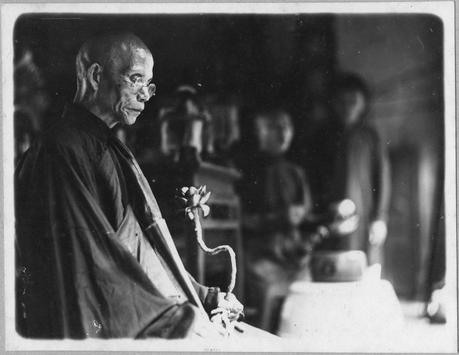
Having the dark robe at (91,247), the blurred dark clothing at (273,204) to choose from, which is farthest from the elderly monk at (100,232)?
the blurred dark clothing at (273,204)

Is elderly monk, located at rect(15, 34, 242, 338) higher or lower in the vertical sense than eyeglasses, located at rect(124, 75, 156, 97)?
lower

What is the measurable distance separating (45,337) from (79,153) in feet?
1.09

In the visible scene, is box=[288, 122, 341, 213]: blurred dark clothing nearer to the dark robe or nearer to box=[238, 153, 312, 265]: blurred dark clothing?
box=[238, 153, 312, 265]: blurred dark clothing

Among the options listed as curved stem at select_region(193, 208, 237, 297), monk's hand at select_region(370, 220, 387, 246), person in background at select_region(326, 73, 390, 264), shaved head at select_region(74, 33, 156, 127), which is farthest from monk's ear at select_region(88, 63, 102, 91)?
monk's hand at select_region(370, 220, 387, 246)

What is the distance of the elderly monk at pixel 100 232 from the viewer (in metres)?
0.99

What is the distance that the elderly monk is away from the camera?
990mm

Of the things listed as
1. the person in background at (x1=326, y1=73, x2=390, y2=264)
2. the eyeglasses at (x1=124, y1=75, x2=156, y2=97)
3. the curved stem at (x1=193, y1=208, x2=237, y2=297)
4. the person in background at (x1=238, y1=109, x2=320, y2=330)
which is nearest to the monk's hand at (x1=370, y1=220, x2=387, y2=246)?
the person in background at (x1=326, y1=73, x2=390, y2=264)

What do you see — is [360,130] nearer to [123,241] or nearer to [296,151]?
[296,151]

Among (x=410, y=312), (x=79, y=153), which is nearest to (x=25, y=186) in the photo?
(x=79, y=153)

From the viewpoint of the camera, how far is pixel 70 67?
3.37 feet

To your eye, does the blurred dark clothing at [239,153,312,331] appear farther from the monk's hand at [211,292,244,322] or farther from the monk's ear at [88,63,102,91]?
the monk's ear at [88,63,102,91]

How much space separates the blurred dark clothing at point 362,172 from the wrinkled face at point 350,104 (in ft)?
0.08

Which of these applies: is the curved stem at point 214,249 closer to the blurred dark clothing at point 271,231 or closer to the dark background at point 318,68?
the blurred dark clothing at point 271,231

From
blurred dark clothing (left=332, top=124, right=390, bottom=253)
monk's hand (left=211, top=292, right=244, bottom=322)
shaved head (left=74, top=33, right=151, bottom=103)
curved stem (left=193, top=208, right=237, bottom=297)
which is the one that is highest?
shaved head (left=74, top=33, right=151, bottom=103)
